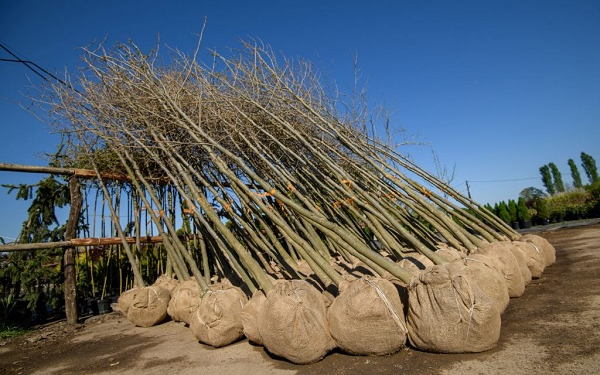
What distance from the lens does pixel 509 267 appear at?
3207mm

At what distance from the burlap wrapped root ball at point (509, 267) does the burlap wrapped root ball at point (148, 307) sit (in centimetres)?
359

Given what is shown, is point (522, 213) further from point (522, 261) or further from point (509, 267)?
point (509, 267)

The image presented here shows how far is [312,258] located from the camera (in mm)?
2969

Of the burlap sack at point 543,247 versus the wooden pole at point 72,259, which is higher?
the wooden pole at point 72,259

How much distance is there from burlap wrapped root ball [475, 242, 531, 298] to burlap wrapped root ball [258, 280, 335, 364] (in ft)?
5.79

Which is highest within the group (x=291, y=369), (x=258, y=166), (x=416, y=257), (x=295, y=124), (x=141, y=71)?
(x=141, y=71)

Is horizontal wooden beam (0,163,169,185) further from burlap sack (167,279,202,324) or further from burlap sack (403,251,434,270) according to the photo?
burlap sack (403,251,434,270)

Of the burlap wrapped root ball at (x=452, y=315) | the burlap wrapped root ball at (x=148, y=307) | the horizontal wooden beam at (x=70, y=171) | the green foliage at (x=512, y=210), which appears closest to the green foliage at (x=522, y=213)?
the green foliage at (x=512, y=210)

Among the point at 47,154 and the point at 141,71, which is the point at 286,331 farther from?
the point at 47,154

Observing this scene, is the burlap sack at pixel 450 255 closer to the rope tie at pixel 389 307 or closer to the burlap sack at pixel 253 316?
the rope tie at pixel 389 307

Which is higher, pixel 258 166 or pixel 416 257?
pixel 258 166

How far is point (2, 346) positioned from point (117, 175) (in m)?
2.53

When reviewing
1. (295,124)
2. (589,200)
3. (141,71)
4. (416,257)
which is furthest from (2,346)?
Answer: (589,200)

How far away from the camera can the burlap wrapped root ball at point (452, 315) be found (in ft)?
6.72
